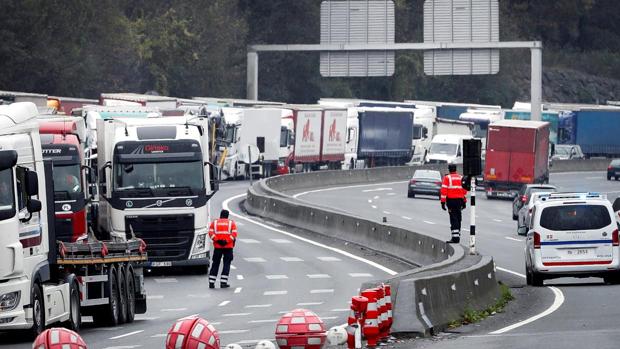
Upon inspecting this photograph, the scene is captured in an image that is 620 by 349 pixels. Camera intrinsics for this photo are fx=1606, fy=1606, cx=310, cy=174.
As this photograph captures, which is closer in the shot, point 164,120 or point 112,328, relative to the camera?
point 112,328

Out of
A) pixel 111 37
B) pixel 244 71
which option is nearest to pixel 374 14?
pixel 111 37

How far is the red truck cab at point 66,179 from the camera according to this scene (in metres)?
29.1

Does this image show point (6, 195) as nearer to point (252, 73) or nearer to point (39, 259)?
point (39, 259)

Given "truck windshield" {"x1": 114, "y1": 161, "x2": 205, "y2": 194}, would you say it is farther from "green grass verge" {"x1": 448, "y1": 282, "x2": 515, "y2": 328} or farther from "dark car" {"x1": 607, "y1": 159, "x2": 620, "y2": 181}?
"dark car" {"x1": 607, "y1": 159, "x2": 620, "y2": 181}

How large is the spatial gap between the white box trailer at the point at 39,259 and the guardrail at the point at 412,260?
4050mm

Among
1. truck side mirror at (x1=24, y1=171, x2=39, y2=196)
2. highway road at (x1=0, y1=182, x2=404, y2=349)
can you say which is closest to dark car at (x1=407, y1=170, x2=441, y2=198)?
highway road at (x1=0, y1=182, x2=404, y2=349)

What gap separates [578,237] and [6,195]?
12.8 metres

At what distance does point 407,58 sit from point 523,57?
21.0 m

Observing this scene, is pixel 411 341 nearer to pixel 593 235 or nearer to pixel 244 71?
pixel 593 235

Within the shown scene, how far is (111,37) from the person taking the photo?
3858 inches

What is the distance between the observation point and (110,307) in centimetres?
2233

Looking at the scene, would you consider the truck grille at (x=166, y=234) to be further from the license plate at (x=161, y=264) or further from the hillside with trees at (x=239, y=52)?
the hillside with trees at (x=239, y=52)

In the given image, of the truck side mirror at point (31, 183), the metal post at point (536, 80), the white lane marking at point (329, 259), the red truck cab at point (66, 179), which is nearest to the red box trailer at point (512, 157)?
the metal post at point (536, 80)

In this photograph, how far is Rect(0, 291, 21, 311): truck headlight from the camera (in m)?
18.6
